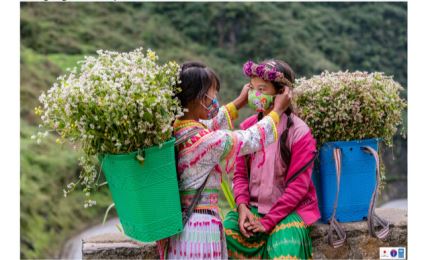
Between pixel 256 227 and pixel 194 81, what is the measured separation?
80 cm

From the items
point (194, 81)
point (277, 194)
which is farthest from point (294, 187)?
point (194, 81)

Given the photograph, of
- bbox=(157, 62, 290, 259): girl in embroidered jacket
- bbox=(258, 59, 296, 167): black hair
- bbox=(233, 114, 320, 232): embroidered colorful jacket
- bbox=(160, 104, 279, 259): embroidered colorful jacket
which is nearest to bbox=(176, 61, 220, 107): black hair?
bbox=(157, 62, 290, 259): girl in embroidered jacket

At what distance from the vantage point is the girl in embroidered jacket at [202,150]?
2.27m

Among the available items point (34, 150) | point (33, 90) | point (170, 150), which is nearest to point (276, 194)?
point (170, 150)

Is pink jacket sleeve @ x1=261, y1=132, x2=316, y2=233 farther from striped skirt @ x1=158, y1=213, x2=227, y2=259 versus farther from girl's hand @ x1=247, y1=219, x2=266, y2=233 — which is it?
striped skirt @ x1=158, y1=213, x2=227, y2=259

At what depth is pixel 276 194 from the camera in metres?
2.68

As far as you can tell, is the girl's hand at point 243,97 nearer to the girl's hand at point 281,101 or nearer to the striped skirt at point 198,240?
the girl's hand at point 281,101

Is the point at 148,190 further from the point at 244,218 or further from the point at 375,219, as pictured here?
the point at 375,219

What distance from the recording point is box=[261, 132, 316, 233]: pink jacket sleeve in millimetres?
2594

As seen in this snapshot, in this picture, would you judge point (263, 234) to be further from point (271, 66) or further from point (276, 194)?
point (271, 66)

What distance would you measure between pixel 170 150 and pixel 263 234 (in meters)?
0.78

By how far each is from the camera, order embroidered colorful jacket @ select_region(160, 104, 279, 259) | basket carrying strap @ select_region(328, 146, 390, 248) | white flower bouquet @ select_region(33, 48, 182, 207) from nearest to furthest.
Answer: white flower bouquet @ select_region(33, 48, 182, 207) < embroidered colorful jacket @ select_region(160, 104, 279, 259) < basket carrying strap @ select_region(328, 146, 390, 248)

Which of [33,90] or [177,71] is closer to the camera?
[177,71]

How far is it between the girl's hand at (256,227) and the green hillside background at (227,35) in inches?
537
